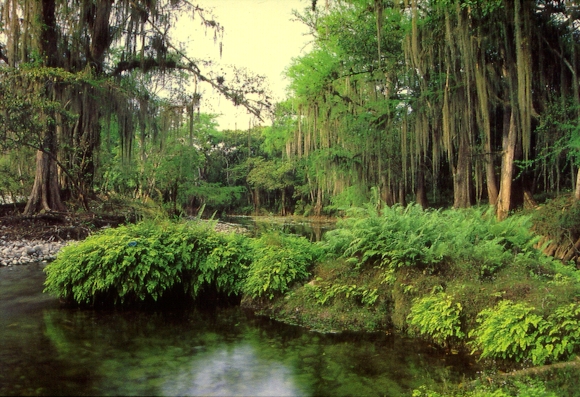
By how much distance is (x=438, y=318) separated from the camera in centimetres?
682

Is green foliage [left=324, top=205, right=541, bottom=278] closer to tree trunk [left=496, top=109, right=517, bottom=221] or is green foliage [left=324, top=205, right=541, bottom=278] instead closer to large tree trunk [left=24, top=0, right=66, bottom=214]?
tree trunk [left=496, top=109, right=517, bottom=221]

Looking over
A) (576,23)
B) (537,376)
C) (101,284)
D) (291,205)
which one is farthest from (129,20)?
(291,205)

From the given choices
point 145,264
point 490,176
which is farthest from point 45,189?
point 490,176

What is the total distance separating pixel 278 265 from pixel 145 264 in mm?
2322

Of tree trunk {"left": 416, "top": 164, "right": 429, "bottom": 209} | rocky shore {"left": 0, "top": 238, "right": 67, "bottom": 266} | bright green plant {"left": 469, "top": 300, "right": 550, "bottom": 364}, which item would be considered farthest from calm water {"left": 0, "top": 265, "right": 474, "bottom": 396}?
tree trunk {"left": 416, "top": 164, "right": 429, "bottom": 209}

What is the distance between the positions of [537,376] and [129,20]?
19.0 m

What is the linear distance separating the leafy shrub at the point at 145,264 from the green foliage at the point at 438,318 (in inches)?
138

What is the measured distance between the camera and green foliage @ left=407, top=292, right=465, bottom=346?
6.72 metres

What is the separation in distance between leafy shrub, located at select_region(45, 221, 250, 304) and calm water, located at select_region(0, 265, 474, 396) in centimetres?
47

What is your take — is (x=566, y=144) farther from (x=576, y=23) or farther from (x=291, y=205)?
(x=291, y=205)

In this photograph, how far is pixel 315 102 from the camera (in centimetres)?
2230

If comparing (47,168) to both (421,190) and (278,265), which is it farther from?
(421,190)

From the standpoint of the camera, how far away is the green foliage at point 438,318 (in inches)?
265

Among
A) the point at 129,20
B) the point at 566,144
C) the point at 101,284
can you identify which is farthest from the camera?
the point at 129,20
